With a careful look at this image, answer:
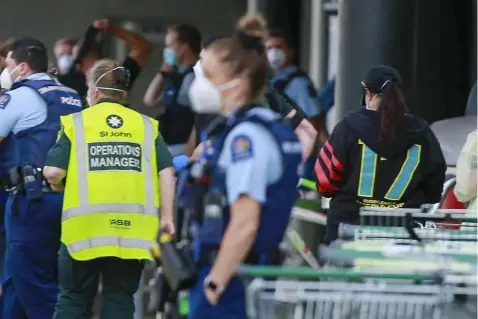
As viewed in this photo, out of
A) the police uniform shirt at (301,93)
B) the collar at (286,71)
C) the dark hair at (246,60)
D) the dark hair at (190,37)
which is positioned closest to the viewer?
the dark hair at (246,60)

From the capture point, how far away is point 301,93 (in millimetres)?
10664

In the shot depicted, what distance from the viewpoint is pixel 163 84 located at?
11.2 metres

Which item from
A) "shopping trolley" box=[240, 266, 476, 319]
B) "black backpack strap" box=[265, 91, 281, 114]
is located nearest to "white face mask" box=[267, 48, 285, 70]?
"black backpack strap" box=[265, 91, 281, 114]

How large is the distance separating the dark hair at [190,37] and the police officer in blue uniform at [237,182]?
4.79 metres

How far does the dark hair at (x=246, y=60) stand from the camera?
5.26 metres

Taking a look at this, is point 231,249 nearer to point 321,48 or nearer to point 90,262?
point 90,262

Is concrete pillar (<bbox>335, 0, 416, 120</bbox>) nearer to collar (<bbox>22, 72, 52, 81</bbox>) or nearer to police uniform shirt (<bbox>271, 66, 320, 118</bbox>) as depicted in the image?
police uniform shirt (<bbox>271, 66, 320, 118</bbox>)

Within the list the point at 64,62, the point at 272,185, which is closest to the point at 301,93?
the point at 64,62

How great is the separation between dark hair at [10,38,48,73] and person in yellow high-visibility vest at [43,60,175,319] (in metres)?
1.18

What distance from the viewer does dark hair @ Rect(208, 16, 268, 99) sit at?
5262mm

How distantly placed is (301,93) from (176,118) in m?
1.12

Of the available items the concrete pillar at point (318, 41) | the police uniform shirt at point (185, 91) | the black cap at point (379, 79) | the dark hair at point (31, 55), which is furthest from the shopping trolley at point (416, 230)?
the concrete pillar at point (318, 41)

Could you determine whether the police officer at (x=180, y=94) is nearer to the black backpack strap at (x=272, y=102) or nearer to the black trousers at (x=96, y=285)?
the black backpack strap at (x=272, y=102)

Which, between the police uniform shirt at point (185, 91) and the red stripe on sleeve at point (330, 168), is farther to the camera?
the police uniform shirt at point (185, 91)
